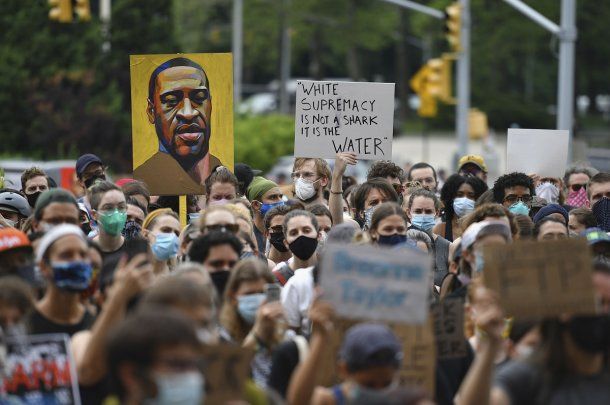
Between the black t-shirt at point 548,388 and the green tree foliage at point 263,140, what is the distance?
29.3 m

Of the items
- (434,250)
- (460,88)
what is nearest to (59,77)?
(460,88)

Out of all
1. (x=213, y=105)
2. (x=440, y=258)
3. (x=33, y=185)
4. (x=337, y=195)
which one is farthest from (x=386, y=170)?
(x=33, y=185)

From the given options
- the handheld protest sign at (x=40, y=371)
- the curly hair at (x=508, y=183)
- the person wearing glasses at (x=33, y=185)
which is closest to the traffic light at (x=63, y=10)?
the person wearing glasses at (x=33, y=185)

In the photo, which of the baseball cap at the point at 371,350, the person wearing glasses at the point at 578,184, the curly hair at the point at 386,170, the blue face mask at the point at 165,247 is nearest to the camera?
the baseball cap at the point at 371,350

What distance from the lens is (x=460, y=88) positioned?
3228cm

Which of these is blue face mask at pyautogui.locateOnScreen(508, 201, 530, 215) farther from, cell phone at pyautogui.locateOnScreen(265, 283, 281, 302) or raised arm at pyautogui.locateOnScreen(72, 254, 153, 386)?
raised arm at pyautogui.locateOnScreen(72, 254, 153, 386)

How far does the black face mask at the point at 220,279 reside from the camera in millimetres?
7324

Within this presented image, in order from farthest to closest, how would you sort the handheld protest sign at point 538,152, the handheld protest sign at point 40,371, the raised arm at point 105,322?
the handheld protest sign at point 538,152 < the raised arm at point 105,322 < the handheld protest sign at point 40,371

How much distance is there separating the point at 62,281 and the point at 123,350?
59.6 inches

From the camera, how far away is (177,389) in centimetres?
480

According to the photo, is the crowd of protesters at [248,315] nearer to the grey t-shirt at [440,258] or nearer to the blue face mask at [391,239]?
the blue face mask at [391,239]

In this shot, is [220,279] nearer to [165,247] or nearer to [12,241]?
[12,241]

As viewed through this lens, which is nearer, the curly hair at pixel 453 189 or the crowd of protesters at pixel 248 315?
the crowd of protesters at pixel 248 315

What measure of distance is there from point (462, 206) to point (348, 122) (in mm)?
1070
